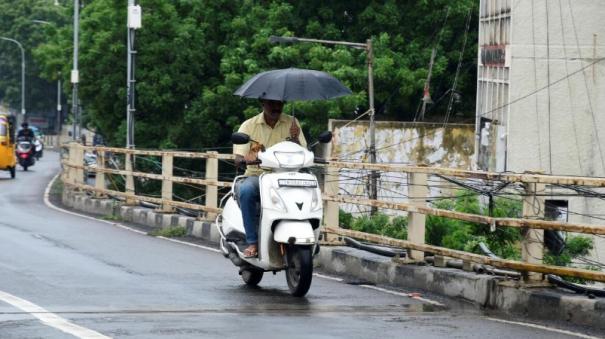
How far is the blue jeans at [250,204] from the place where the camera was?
1187 centimetres

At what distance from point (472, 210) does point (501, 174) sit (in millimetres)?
5285

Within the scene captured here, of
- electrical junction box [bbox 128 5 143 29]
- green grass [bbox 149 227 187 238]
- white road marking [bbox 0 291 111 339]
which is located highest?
electrical junction box [bbox 128 5 143 29]

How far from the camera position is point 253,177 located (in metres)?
12.0

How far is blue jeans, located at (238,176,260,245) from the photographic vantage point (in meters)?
11.9

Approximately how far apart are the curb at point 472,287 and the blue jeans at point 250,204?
1.72 metres

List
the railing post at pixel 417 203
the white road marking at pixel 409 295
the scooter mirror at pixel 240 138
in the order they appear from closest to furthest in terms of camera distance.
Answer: the scooter mirror at pixel 240 138 → the white road marking at pixel 409 295 → the railing post at pixel 417 203

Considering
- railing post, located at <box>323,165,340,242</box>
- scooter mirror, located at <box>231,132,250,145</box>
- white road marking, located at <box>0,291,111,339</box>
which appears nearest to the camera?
white road marking, located at <box>0,291,111,339</box>

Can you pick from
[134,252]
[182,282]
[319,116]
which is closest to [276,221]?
[182,282]

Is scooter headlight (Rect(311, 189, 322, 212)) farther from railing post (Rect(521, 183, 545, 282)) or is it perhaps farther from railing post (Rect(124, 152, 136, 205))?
railing post (Rect(124, 152, 136, 205))

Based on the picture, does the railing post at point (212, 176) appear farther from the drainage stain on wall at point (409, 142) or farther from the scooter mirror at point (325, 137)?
the drainage stain on wall at point (409, 142)

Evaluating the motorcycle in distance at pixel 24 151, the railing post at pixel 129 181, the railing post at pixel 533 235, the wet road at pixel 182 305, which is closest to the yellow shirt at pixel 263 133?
the wet road at pixel 182 305

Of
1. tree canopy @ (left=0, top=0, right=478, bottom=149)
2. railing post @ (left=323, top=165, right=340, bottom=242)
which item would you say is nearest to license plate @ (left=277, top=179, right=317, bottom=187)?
railing post @ (left=323, top=165, right=340, bottom=242)

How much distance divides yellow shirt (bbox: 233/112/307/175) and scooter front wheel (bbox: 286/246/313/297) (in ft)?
3.23

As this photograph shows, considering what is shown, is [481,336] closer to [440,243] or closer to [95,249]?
[440,243]
